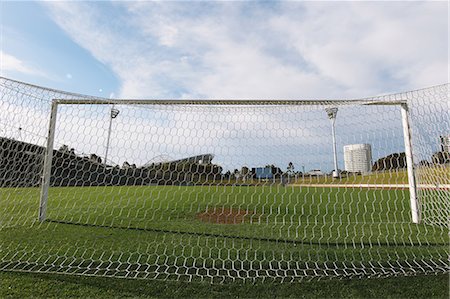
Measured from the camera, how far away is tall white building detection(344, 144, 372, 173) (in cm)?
521

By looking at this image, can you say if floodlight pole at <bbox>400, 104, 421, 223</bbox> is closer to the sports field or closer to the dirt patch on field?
the sports field

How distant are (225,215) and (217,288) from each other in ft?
9.08

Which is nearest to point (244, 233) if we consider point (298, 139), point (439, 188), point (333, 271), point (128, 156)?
point (333, 271)

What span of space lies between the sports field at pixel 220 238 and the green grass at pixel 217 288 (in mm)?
180

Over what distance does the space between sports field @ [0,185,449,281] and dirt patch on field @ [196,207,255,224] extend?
19mm

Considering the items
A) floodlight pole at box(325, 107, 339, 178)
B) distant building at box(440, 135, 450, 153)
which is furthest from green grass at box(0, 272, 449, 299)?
distant building at box(440, 135, 450, 153)

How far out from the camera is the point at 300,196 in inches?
274

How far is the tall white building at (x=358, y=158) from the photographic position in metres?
5.21

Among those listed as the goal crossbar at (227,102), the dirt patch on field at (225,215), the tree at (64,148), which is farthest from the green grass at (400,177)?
the tree at (64,148)

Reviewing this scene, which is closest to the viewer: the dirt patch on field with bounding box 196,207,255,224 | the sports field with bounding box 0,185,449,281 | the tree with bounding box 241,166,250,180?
the sports field with bounding box 0,185,449,281

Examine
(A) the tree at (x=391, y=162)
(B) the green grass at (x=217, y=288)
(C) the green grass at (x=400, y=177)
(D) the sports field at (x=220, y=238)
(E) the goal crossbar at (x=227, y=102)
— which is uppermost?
(E) the goal crossbar at (x=227, y=102)

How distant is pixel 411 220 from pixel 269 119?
3.09 meters

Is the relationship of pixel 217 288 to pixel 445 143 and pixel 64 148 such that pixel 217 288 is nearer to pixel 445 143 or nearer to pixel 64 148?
pixel 64 148

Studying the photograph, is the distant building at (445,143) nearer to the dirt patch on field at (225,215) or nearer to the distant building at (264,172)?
the distant building at (264,172)
